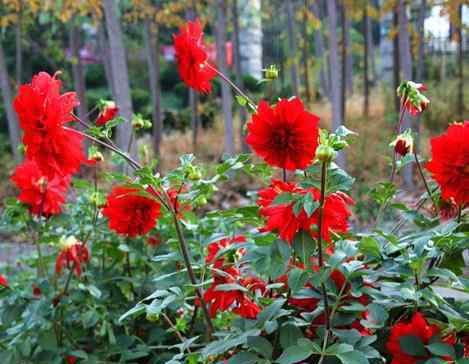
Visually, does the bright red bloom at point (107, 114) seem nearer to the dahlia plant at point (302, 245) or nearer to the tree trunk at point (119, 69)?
the dahlia plant at point (302, 245)

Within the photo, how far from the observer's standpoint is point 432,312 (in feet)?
3.91

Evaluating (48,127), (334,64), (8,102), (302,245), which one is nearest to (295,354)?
(302,245)

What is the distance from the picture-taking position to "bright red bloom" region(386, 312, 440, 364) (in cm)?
106

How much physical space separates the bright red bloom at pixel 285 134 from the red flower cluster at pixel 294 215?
5cm

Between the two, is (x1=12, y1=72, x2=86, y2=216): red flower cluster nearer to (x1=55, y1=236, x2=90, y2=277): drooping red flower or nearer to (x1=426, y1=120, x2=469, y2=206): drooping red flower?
(x1=426, y1=120, x2=469, y2=206): drooping red flower

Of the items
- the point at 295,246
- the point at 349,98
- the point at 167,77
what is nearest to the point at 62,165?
the point at 295,246

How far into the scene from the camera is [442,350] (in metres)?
1.01

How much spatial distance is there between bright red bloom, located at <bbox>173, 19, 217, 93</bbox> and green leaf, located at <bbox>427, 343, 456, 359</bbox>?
687mm


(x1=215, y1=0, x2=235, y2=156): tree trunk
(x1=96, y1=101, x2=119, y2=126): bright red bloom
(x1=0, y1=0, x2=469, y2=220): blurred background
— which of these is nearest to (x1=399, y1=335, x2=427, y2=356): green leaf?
(x1=96, y1=101, x2=119, y2=126): bright red bloom

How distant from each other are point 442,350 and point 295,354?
21 cm

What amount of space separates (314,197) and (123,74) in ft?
8.85

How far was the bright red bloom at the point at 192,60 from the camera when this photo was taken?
1.42 meters

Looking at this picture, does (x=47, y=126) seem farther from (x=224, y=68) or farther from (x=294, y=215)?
(x=224, y=68)

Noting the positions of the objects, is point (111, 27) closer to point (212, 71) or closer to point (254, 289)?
point (212, 71)
